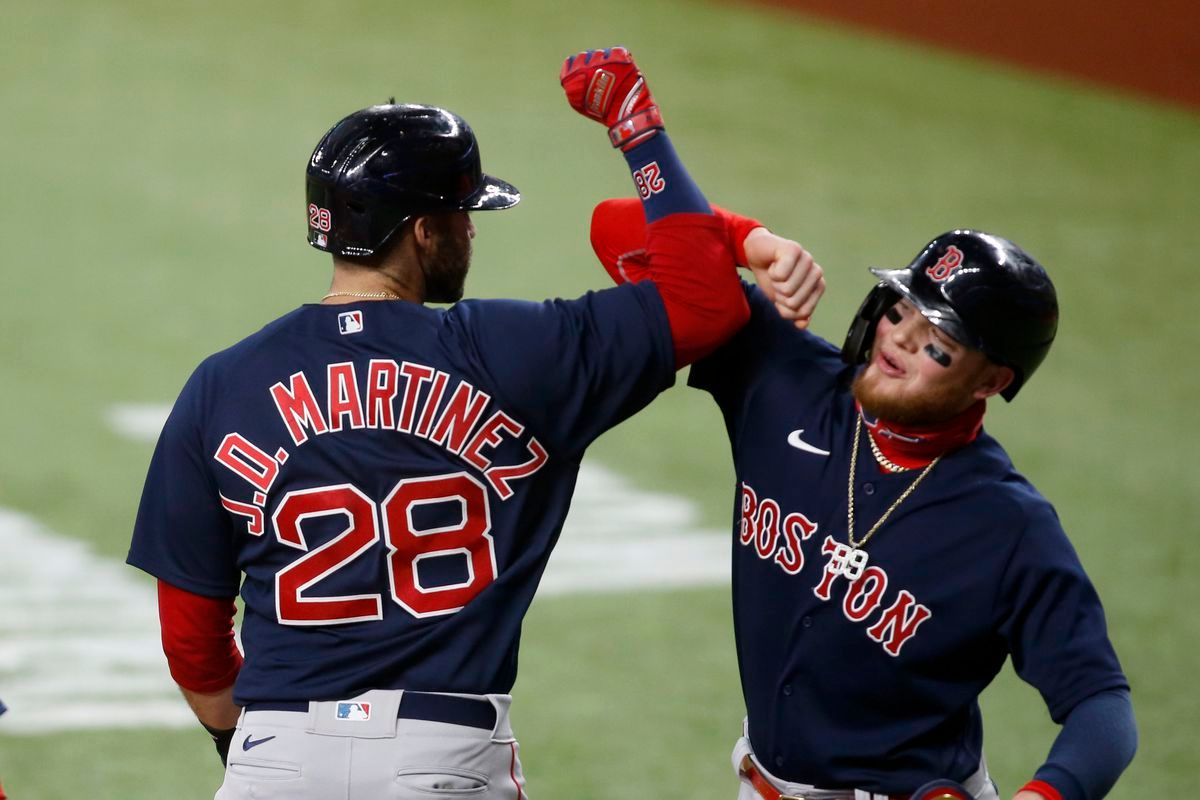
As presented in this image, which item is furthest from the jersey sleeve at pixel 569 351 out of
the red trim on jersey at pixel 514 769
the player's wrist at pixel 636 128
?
the red trim on jersey at pixel 514 769

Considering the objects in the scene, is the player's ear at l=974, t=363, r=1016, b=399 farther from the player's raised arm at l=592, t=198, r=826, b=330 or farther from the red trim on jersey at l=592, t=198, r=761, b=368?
the red trim on jersey at l=592, t=198, r=761, b=368

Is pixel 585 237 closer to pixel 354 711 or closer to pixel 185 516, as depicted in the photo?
pixel 185 516

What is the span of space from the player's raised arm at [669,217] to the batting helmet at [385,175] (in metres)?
0.27

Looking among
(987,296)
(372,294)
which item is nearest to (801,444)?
(987,296)

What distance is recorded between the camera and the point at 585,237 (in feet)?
34.1

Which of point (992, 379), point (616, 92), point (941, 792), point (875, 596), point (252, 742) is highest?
point (616, 92)

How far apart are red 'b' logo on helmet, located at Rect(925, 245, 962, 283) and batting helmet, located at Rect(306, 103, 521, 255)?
874mm

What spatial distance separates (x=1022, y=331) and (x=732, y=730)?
289 centimetres

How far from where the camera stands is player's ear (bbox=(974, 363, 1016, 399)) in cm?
343

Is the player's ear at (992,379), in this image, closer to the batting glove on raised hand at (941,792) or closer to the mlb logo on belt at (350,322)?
the batting glove on raised hand at (941,792)

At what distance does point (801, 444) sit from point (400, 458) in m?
0.85

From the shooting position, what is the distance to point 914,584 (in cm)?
340

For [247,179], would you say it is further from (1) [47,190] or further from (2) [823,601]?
(2) [823,601]

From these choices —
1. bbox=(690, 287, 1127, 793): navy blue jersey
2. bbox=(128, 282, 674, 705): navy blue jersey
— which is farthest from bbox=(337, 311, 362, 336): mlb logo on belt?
bbox=(690, 287, 1127, 793): navy blue jersey
